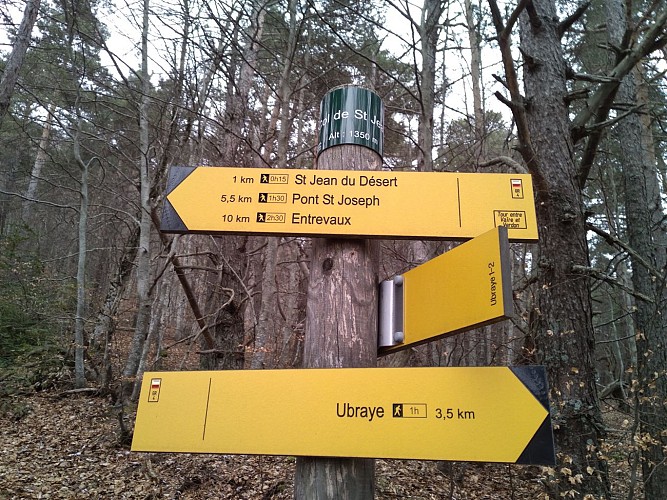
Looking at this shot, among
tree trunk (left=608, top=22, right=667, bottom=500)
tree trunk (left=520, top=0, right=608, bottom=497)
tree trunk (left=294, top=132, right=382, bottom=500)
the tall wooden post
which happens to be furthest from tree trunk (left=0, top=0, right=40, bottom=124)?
tree trunk (left=608, top=22, right=667, bottom=500)

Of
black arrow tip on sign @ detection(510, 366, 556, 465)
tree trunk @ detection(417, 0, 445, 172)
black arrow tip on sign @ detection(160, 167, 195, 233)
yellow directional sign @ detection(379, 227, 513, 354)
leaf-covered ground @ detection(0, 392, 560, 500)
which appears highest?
tree trunk @ detection(417, 0, 445, 172)

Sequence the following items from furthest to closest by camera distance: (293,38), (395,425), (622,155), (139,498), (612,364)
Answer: (622,155), (293,38), (612,364), (139,498), (395,425)

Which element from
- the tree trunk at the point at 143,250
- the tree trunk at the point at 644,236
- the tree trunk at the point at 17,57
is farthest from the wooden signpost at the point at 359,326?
the tree trunk at the point at 17,57

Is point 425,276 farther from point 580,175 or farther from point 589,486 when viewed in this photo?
point 580,175

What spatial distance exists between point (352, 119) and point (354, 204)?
38cm

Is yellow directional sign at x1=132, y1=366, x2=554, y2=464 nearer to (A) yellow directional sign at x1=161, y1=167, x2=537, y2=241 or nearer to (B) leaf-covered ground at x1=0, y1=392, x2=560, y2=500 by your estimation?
(A) yellow directional sign at x1=161, y1=167, x2=537, y2=241

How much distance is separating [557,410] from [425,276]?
1.93 meters

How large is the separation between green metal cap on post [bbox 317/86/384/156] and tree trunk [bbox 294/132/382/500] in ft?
0.18

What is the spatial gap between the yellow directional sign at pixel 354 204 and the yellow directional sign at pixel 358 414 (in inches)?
19.5

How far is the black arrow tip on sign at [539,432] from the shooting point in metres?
1.15

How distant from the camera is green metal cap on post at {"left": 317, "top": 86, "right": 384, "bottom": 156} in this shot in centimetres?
161

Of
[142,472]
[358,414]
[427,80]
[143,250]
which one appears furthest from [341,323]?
[143,250]

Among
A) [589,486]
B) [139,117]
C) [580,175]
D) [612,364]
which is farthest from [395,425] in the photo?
[139,117]

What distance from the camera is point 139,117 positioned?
7.36 metres
